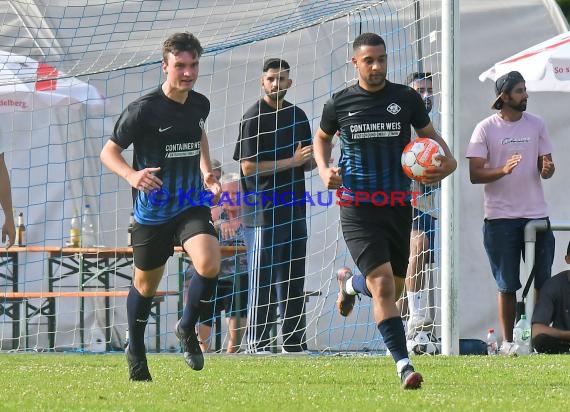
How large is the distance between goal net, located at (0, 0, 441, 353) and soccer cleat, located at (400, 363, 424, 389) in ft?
14.1

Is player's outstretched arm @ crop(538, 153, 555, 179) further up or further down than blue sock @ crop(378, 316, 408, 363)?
further up

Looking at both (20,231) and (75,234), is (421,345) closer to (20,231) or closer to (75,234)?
(75,234)

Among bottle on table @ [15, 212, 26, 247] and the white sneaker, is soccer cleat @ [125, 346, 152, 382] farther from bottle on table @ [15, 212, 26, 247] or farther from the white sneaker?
bottle on table @ [15, 212, 26, 247]

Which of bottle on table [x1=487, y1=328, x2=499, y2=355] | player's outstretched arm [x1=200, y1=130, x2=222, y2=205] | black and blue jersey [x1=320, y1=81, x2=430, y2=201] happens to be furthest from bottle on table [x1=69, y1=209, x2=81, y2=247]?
black and blue jersey [x1=320, y1=81, x2=430, y2=201]

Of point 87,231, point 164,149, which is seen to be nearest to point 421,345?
point 164,149

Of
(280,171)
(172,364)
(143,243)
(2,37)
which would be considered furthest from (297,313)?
(2,37)

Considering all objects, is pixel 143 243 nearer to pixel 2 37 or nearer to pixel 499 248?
pixel 499 248

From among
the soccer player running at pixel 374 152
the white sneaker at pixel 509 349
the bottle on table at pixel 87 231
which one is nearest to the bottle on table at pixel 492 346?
the white sneaker at pixel 509 349

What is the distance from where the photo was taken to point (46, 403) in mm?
6023

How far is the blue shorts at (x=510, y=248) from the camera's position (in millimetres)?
10141

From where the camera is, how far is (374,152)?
23.9ft

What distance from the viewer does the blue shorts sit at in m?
10.1

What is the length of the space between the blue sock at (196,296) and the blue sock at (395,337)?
45.4 inches

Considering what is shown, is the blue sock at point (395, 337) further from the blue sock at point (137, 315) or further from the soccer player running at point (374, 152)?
the blue sock at point (137, 315)
